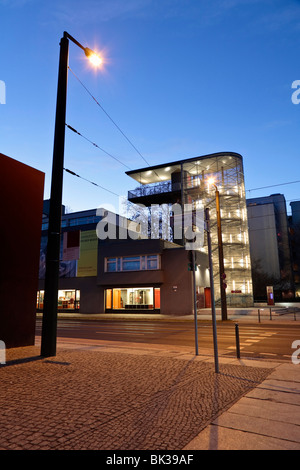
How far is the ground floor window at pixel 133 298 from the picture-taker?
111 ft

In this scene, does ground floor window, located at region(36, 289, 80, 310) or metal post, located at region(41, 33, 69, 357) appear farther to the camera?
ground floor window, located at region(36, 289, 80, 310)

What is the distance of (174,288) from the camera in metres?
32.6

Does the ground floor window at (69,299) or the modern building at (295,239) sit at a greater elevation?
the modern building at (295,239)

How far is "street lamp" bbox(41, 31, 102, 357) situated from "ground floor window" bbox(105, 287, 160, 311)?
81.4 ft

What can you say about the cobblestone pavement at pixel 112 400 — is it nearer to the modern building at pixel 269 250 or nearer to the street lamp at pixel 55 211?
the street lamp at pixel 55 211

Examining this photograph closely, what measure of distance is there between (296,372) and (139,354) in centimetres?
448

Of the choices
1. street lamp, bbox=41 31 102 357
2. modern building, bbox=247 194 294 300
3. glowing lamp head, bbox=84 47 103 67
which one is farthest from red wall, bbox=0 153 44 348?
modern building, bbox=247 194 294 300

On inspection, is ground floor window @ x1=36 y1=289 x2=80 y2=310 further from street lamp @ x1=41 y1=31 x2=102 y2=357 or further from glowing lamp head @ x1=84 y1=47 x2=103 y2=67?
glowing lamp head @ x1=84 y1=47 x2=103 y2=67

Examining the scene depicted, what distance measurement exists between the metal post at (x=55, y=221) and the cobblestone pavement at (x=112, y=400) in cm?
73

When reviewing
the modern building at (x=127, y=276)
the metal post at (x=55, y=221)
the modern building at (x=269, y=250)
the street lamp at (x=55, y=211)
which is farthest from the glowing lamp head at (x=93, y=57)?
the modern building at (x=269, y=250)

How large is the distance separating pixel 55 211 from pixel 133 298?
2631cm

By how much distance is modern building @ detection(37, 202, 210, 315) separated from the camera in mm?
32719

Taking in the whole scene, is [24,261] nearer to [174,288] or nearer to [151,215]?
[174,288]
